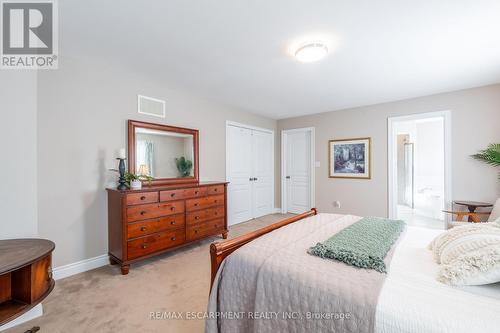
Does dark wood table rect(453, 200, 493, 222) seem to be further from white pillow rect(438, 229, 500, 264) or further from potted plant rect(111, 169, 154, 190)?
potted plant rect(111, 169, 154, 190)

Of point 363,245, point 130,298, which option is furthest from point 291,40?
point 130,298

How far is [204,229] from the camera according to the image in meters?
3.23

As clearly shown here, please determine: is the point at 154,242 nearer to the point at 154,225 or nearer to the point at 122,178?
the point at 154,225

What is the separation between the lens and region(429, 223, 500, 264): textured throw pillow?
112 centimetres

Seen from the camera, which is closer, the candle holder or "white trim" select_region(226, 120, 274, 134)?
the candle holder

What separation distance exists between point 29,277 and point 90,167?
1695 mm

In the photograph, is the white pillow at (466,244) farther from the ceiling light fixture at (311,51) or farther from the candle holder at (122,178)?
the candle holder at (122,178)

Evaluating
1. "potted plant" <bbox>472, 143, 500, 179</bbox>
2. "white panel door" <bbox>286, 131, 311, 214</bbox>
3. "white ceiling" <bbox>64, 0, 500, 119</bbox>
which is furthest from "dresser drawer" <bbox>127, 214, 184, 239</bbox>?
"potted plant" <bbox>472, 143, 500, 179</bbox>

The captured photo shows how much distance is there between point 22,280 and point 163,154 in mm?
2203

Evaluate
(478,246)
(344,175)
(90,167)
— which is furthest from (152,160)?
(344,175)

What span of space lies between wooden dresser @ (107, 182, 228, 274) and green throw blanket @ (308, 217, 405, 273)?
2.01m

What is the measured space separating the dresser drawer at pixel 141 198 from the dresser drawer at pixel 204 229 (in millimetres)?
672

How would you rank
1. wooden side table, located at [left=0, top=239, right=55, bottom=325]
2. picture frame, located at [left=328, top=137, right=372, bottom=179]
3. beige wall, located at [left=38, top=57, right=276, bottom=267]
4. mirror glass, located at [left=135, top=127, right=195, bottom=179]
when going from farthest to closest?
picture frame, located at [left=328, top=137, right=372, bottom=179] < mirror glass, located at [left=135, top=127, right=195, bottom=179] < beige wall, located at [left=38, top=57, right=276, bottom=267] < wooden side table, located at [left=0, top=239, right=55, bottom=325]

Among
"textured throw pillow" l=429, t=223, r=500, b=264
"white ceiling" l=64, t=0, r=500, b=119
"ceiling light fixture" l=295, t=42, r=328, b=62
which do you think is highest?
"white ceiling" l=64, t=0, r=500, b=119
